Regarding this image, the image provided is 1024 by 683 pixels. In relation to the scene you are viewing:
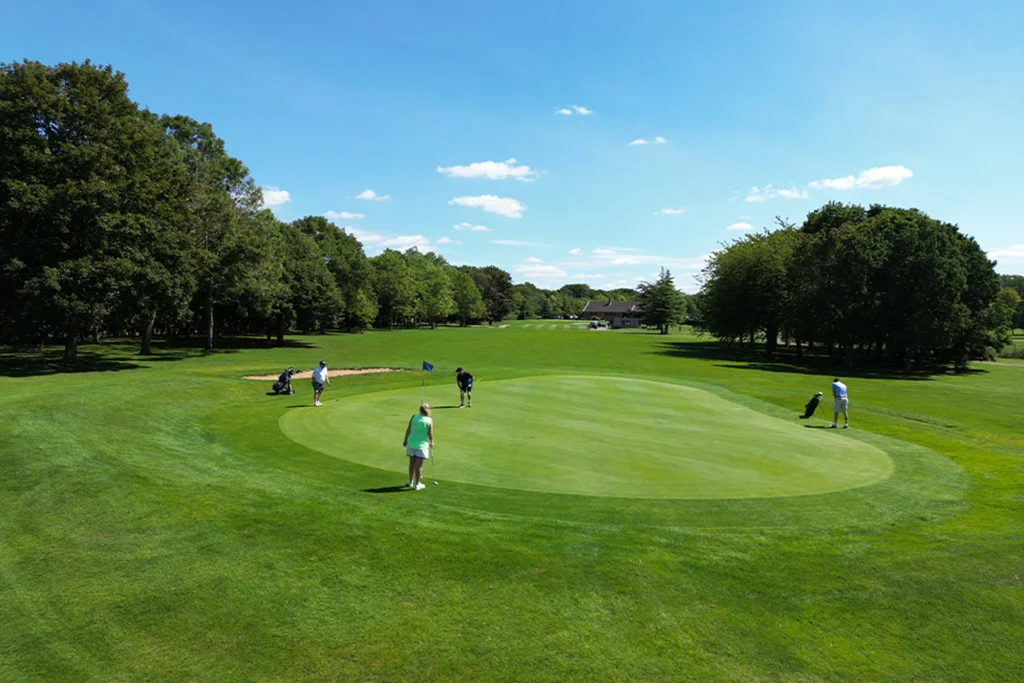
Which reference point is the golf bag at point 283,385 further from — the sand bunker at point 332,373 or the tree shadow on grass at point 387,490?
the tree shadow on grass at point 387,490

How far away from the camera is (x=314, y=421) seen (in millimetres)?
21188

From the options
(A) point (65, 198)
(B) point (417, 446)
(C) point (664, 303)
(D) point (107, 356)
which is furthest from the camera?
(C) point (664, 303)

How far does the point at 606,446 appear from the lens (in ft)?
58.3

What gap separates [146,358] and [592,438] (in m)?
46.4

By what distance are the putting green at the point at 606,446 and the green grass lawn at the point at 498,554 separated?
0.47 ft

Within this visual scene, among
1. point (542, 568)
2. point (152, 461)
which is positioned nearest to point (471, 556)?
point (542, 568)

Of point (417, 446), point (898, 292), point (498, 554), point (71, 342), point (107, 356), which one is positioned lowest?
point (107, 356)

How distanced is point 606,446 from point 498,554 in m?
9.36

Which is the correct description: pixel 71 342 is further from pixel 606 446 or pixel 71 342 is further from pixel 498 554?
pixel 498 554

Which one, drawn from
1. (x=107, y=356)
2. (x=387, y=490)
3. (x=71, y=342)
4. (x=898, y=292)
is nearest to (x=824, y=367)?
(x=898, y=292)

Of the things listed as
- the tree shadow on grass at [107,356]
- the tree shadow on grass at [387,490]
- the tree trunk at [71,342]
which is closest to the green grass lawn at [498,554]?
the tree shadow on grass at [387,490]

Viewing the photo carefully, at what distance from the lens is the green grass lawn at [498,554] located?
21.4 feet

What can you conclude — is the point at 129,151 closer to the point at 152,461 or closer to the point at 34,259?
the point at 34,259

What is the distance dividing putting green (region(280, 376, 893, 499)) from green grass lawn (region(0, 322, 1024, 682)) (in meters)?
0.14
